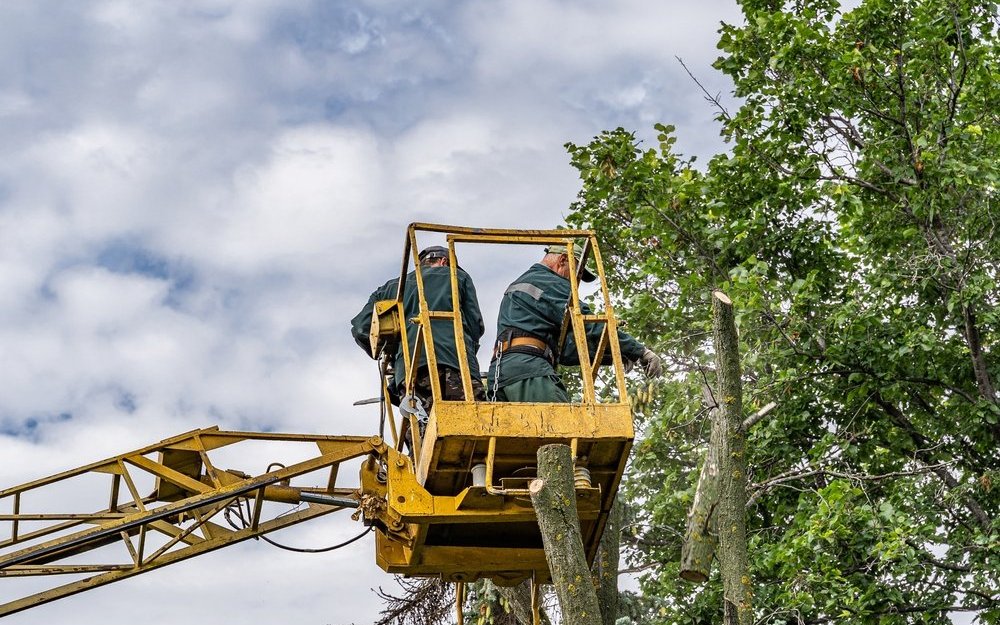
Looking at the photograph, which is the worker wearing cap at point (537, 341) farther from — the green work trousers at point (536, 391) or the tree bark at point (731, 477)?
the tree bark at point (731, 477)

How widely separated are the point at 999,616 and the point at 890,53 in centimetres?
582

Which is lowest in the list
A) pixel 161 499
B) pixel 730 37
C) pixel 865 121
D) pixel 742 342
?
→ pixel 161 499

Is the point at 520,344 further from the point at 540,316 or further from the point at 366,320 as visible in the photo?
the point at 366,320

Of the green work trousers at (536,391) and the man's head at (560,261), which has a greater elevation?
the man's head at (560,261)

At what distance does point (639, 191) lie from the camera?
12.8m

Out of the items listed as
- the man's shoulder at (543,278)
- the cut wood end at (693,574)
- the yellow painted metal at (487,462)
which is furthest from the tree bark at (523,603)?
the man's shoulder at (543,278)

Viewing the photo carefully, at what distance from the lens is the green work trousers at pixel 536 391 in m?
8.59

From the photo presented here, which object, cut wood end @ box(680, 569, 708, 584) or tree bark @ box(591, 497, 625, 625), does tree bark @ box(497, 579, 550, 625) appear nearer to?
tree bark @ box(591, 497, 625, 625)

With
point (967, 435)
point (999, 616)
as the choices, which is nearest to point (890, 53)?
point (967, 435)

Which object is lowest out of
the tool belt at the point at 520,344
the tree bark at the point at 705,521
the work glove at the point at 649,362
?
the tree bark at the point at 705,521

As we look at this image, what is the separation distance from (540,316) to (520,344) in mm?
264

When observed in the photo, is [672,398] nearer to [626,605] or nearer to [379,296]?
[626,605]

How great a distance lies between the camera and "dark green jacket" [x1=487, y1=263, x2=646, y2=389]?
8.90 metres

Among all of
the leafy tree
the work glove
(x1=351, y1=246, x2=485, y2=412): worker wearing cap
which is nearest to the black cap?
(x1=351, y1=246, x2=485, y2=412): worker wearing cap
